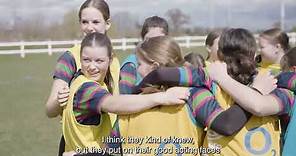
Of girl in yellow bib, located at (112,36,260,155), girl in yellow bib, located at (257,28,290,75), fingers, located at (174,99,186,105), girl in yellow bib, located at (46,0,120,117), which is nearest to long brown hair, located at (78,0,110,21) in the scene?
girl in yellow bib, located at (46,0,120,117)

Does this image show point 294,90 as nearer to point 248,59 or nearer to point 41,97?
point 248,59

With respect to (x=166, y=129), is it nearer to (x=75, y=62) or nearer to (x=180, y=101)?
(x=180, y=101)

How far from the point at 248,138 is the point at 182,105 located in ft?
1.29

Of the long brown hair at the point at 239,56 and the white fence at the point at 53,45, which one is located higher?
the long brown hair at the point at 239,56

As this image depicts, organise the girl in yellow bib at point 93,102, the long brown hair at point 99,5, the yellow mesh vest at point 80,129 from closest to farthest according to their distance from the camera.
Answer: the girl in yellow bib at point 93,102, the yellow mesh vest at point 80,129, the long brown hair at point 99,5

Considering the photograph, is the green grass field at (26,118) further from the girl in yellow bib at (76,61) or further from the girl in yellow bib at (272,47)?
the girl in yellow bib at (76,61)

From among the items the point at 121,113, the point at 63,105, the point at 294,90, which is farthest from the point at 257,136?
the point at 63,105

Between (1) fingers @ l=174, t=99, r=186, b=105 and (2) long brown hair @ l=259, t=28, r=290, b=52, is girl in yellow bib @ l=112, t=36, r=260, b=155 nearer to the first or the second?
(1) fingers @ l=174, t=99, r=186, b=105

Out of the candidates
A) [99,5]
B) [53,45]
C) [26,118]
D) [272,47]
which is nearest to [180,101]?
[99,5]

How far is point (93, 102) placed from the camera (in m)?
2.65

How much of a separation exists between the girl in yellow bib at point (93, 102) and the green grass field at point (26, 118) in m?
3.87

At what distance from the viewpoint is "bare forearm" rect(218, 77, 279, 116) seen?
2.45m

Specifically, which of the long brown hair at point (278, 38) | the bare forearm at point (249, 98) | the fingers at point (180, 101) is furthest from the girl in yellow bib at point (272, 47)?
the fingers at point (180, 101)

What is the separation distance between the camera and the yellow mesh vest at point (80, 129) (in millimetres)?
2777
